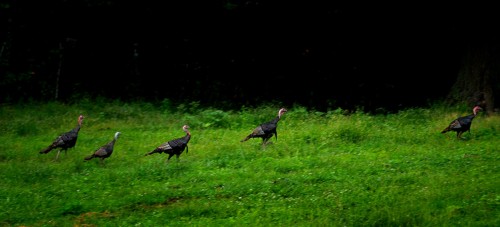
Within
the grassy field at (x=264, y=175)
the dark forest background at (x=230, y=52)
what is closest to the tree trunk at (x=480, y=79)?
the grassy field at (x=264, y=175)

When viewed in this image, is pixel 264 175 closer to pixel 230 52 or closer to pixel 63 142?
pixel 63 142

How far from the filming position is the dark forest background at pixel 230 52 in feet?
86.9

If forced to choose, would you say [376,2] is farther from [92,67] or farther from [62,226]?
[62,226]

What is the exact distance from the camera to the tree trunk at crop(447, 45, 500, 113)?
2145 cm

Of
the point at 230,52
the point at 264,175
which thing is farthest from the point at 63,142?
the point at 230,52

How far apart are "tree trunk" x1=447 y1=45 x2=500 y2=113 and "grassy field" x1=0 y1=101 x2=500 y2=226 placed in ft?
4.93

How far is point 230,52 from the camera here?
28781 millimetres

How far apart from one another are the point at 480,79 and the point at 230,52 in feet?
35.2

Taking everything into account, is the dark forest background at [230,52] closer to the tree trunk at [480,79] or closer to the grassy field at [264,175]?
the tree trunk at [480,79]

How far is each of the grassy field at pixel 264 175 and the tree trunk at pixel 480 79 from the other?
150 centimetres

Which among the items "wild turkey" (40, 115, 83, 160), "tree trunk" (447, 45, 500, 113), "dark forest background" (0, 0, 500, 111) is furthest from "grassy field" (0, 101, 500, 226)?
"dark forest background" (0, 0, 500, 111)

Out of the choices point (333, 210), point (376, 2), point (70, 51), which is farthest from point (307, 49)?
point (333, 210)

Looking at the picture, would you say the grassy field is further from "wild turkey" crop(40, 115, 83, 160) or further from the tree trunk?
the tree trunk

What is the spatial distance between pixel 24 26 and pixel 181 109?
877cm
